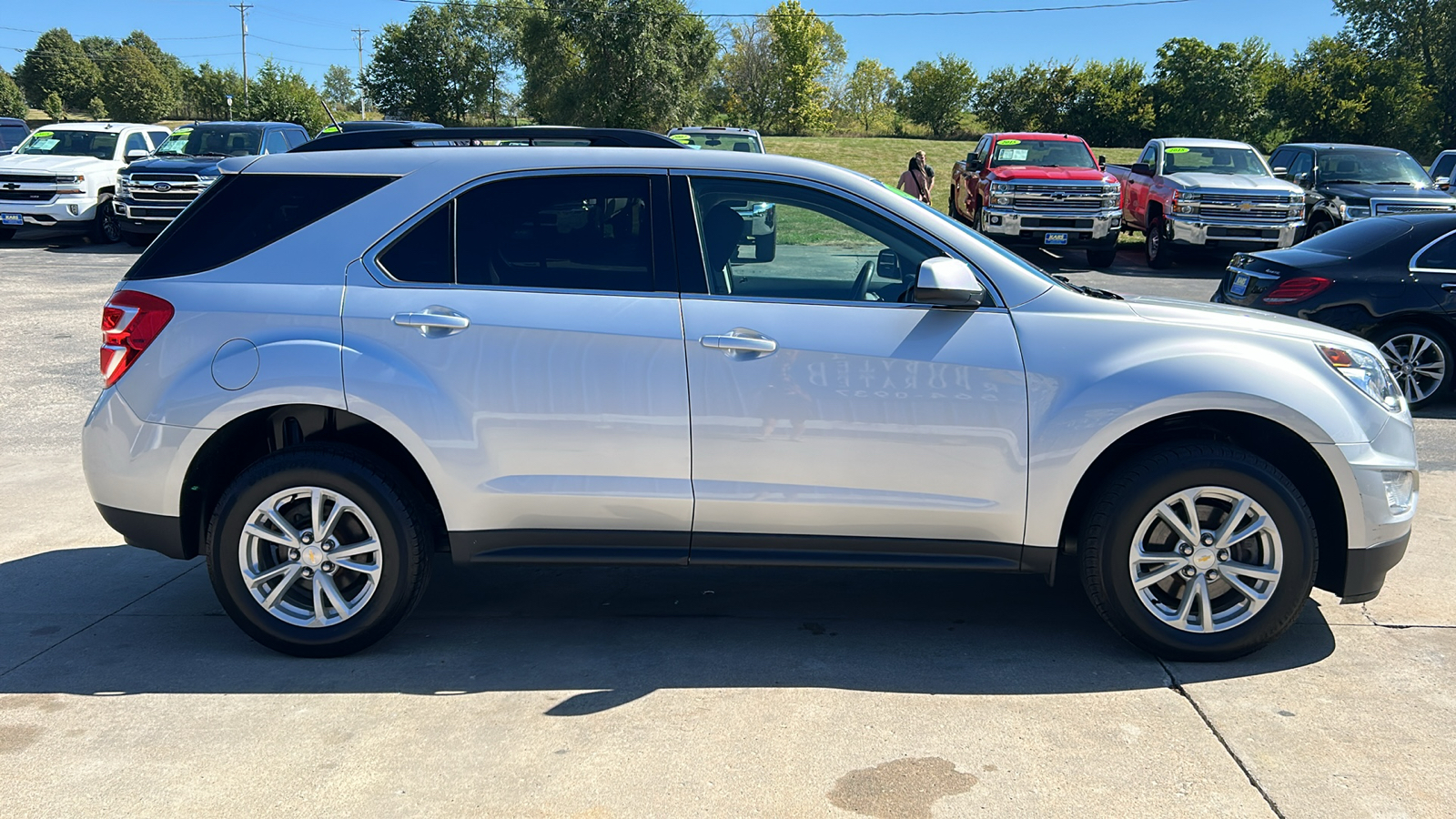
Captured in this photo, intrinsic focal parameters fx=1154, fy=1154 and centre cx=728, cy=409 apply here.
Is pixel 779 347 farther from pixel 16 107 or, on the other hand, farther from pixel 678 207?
pixel 16 107

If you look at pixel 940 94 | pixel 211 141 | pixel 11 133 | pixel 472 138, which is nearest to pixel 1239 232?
pixel 472 138

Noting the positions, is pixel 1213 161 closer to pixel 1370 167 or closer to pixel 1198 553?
pixel 1370 167

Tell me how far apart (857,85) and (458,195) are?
3353 inches

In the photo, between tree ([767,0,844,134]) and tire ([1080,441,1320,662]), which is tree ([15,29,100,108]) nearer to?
tree ([767,0,844,134])

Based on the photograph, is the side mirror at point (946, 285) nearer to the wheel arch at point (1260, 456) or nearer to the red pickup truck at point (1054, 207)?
the wheel arch at point (1260, 456)

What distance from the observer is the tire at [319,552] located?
4.04 meters

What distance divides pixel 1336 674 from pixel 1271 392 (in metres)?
1.04

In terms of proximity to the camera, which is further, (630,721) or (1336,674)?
(1336,674)

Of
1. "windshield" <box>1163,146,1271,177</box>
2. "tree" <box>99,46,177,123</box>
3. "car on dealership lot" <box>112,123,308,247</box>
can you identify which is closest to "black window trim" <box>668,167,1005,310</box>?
"car on dealership lot" <box>112,123,308,247</box>

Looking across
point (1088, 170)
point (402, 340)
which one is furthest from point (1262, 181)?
point (402, 340)

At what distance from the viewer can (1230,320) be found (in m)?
4.26

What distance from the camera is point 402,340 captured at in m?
4.04

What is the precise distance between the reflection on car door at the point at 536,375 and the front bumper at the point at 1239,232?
15.5 meters

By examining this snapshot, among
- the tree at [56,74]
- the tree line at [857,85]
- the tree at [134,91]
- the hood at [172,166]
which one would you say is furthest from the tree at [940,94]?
the tree at [56,74]
